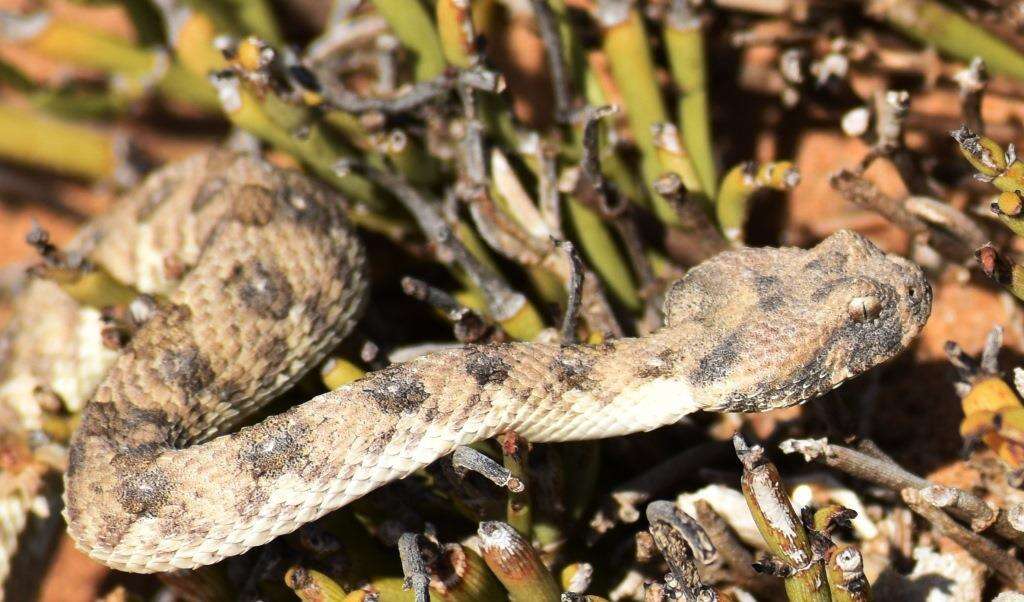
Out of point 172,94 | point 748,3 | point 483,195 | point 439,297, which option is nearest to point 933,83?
point 748,3

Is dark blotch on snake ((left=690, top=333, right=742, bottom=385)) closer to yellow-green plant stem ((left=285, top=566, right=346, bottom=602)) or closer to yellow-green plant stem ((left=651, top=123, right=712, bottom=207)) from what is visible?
yellow-green plant stem ((left=651, top=123, right=712, bottom=207))

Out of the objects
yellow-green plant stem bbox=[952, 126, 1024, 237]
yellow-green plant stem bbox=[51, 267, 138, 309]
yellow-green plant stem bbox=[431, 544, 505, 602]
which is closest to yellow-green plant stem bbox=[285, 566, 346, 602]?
yellow-green plant stem bbox=[431, 544, 505, 602]

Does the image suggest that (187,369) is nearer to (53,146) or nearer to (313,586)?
(313,586)

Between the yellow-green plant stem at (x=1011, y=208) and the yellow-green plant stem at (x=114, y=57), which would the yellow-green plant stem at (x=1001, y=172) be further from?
the yellow-green plant stem at (x=114, y=57)

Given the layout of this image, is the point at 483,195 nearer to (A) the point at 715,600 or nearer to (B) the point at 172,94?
(A) the point at 715,600

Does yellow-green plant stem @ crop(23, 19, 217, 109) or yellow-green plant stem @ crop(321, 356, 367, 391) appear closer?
yellow-green plant stem @ crop(321, 356, 367, 391)

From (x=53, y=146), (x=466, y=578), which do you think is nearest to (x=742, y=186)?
(x=466, y=578)

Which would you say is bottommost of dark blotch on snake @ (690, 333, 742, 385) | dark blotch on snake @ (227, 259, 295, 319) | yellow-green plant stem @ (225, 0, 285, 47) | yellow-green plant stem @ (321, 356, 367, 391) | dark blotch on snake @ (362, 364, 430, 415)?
yellow-green plant stem @ (321, 356, 367, 391)

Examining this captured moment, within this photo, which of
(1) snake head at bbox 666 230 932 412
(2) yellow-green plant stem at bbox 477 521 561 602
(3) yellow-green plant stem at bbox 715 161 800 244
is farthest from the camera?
(3) yellow-green plant stem at bbox 715 161 800 244
